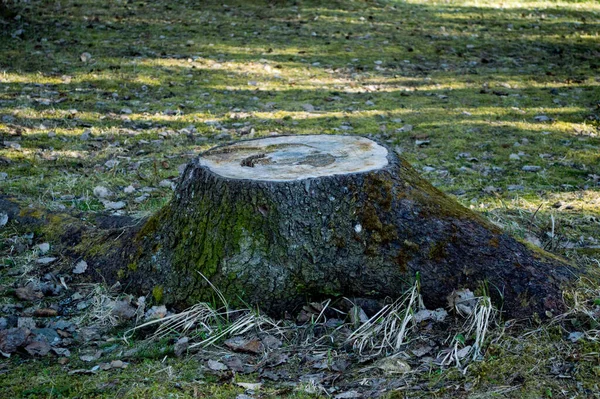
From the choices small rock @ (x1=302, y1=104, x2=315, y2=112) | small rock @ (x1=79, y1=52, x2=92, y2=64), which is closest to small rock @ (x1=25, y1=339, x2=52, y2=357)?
small rock @ (x1=302, y1=104, x2=315, y2=112)

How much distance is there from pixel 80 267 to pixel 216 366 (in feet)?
4.61

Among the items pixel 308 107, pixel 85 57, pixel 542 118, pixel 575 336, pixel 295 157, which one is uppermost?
pixel 85 57


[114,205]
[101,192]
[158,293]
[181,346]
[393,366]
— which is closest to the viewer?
[393,366]

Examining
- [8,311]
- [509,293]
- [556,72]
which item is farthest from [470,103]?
[8,311]

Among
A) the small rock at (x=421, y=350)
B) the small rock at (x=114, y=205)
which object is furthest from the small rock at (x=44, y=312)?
the small rock at (x=421, y=350)

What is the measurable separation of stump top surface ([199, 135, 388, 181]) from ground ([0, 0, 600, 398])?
1018 mm

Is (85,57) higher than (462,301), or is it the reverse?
(85,57)

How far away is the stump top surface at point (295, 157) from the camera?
341 cm

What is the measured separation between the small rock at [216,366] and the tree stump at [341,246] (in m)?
0.41

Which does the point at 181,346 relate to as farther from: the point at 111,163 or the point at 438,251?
the point at 111,163

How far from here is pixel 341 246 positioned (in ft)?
10.8

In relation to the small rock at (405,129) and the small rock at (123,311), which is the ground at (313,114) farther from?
the small rock at (123,311)

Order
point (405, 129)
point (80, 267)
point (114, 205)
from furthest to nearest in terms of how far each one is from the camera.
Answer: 1. point (405, 129)
2. point (114, 205)
3. point (80, 267)

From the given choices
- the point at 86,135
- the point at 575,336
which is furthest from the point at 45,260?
the point at 575,336
